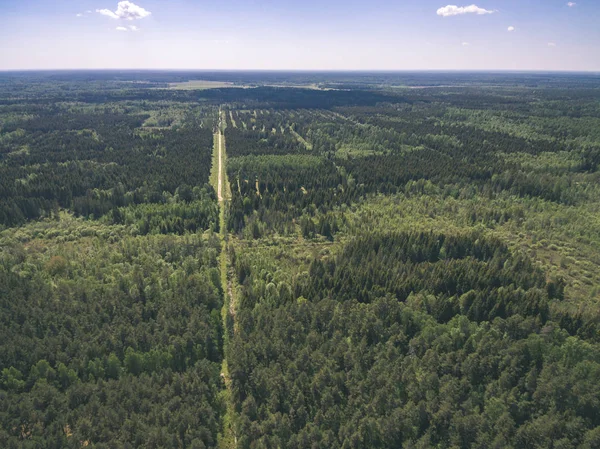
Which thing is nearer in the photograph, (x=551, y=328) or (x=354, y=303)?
(x=551, y=328)

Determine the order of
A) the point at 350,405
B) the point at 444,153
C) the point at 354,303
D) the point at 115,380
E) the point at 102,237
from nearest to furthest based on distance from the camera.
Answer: the point at 350,405
the point at 115,380
the point at 354,303
the point at 102,237
the point at 444,153

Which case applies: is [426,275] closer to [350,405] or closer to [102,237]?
[350,405]

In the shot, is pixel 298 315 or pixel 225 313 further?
pixel 225 313

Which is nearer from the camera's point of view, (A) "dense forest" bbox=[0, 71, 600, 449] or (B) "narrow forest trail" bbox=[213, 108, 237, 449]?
(A) "dense forest" bbox=[0, 71, 600, 449]

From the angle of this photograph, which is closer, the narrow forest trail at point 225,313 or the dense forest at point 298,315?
the dense forest at point 298,315

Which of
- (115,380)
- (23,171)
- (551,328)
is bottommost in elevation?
(115,380)

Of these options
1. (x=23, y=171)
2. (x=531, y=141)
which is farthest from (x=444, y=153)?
(x=23, y=171)

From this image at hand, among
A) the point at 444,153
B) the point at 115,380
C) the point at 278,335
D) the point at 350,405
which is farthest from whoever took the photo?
the point at 444,153

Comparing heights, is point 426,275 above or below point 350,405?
above

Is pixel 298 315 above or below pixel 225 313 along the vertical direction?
above
